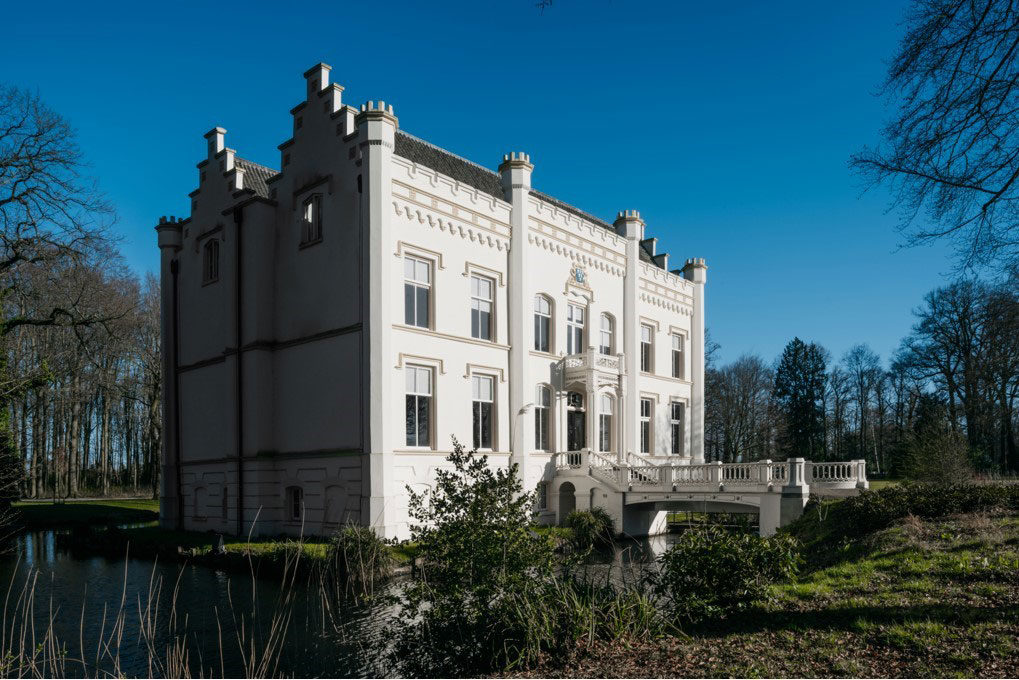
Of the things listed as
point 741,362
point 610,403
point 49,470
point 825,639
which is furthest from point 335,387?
point 741,362

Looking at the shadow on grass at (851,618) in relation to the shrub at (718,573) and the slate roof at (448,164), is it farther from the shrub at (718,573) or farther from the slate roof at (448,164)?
the slate roof at (448,164)

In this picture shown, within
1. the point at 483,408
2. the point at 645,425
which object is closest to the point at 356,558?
the point at 483,408

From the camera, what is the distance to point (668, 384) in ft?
112

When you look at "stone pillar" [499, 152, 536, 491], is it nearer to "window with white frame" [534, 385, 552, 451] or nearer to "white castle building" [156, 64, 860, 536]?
"white castle building" [156, 64, 860, 536]

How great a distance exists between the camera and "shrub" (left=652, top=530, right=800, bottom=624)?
931 cm

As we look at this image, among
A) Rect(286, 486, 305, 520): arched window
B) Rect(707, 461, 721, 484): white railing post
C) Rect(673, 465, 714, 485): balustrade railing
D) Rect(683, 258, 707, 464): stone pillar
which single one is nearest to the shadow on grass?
Rect(707, 461, 721, 484): white railing post

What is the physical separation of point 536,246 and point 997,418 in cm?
3357

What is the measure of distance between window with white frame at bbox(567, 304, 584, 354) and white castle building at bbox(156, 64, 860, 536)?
9cm

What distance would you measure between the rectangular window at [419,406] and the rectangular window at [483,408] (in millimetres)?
2109

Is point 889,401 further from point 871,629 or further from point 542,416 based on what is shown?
point 871,629

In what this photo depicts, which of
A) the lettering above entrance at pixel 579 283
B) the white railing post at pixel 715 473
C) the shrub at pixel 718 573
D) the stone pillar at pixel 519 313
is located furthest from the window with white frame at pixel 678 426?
the shrub at pixel 718 573

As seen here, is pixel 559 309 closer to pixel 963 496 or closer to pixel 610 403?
pixel 610 403

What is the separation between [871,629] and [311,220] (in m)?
20.1

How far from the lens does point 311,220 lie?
24.1 metres
